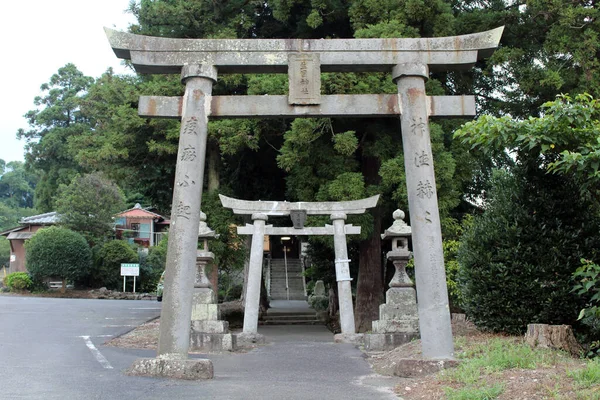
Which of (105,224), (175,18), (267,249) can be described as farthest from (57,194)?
(175,18)

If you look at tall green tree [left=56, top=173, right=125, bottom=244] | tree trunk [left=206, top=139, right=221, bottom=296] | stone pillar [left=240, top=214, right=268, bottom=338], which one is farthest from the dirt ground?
tall green tree [left=56, top=173, right=125, bottom=244]

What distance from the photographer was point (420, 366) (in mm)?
7863

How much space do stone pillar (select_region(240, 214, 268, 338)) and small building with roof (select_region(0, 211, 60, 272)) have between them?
28.4 meters

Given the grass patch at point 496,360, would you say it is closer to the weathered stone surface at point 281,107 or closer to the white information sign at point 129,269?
the weathered stone surface at point 281,107

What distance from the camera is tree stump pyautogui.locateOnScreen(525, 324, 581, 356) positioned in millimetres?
7719

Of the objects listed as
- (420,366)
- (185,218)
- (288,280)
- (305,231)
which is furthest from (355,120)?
(288,280)

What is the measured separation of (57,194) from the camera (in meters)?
42.1

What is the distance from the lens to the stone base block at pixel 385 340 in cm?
1230

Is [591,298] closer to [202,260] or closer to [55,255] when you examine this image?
[202,260]

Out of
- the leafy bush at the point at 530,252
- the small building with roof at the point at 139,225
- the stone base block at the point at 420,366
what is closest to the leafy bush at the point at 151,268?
the small building with roof at the point at 139,225

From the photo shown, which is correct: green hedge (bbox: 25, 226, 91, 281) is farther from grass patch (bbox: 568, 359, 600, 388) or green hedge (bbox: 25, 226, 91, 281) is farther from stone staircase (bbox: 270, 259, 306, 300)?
grass patch (bbox: 568, 359, 600, 388)

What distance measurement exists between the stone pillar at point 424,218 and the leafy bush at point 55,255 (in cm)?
2712

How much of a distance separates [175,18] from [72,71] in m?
30.9

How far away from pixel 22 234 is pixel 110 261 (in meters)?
10.1
